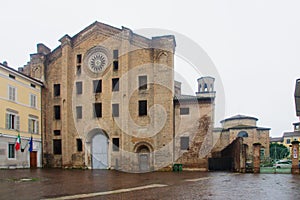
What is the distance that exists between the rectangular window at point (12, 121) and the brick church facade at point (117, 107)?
5.17m

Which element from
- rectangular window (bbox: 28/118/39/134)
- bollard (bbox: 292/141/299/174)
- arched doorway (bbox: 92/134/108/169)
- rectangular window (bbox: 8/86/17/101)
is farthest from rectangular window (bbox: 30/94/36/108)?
bollard (bbox: 292/141/299/174)

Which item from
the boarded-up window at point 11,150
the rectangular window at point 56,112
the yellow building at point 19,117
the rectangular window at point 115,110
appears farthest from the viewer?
the rectangular window at point 56,112

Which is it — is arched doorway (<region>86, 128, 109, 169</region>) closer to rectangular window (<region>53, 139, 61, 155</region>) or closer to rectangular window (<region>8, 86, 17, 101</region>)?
rectangular window (<region>53, 139, 61, 155</region>)

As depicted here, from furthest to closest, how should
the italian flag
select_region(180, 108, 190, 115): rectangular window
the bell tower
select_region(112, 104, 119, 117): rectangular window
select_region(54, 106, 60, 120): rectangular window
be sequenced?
the bell tower → select_region(54, 106, 60, 120): rectangular window → select_region(112, 104, 119, 117): rectangular window → select_region(180, 108, 190, 115): rectangular window → the italian flag

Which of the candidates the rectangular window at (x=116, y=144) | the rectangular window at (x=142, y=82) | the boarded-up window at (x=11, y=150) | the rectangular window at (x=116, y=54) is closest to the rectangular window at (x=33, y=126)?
the boarded-up window at (x=11, y=150)

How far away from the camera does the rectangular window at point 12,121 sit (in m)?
30.5

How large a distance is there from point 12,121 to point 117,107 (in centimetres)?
1090

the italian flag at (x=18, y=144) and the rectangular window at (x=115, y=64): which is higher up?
the rectangular window at (x=115, y=64)

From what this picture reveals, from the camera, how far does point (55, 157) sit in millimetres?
36438

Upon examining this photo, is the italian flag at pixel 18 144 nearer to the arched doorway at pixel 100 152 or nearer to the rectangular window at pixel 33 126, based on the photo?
the rectangular window at pixel 33 126

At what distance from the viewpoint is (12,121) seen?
103 ft

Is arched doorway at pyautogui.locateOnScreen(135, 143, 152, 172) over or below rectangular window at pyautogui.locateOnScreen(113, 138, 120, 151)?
below

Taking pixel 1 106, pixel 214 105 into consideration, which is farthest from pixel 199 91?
pixel 1 106

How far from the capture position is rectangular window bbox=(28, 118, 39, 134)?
113 feet
